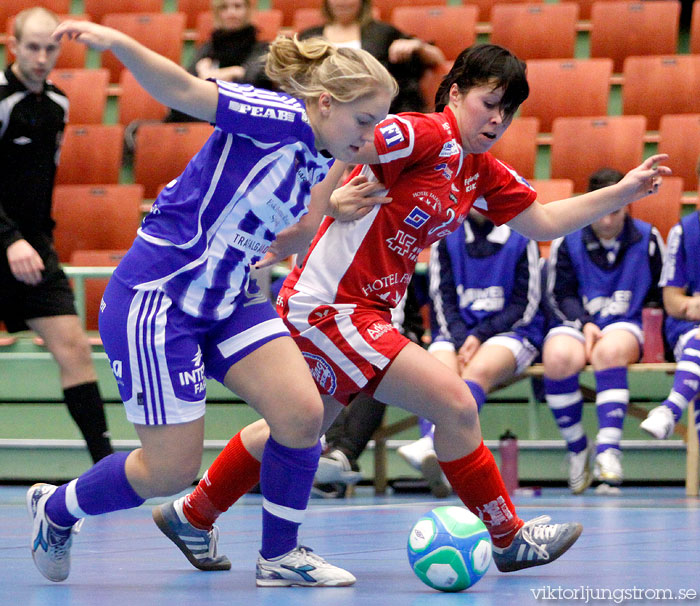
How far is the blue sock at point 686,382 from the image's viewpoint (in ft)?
17.6

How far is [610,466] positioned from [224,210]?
3.28 m

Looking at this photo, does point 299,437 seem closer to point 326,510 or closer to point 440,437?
point 440,437

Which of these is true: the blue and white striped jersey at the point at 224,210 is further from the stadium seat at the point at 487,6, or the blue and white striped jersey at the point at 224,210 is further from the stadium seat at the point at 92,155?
the stadium seat at the point at 487,6

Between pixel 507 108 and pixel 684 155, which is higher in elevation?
pixel 507 108

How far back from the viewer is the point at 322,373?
3.16m

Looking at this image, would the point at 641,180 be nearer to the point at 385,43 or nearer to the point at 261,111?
the point at 261,111

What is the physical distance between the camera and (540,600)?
8.34 feet

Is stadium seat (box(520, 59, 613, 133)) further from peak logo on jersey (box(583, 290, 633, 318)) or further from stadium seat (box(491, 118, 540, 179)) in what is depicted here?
peak logo on jersey (box(583, 290, 633, 318))

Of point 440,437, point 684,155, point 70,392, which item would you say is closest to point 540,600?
point 440,437

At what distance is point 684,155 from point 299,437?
4.71 metres

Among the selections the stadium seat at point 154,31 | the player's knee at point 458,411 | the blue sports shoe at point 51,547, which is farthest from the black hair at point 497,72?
the stadium seat at point 154,31

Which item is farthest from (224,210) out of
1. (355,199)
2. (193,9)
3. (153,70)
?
(193,9)

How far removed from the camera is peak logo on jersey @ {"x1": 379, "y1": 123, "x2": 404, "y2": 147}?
121 inches

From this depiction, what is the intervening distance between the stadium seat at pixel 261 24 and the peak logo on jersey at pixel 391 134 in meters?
5.39
